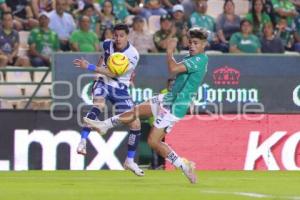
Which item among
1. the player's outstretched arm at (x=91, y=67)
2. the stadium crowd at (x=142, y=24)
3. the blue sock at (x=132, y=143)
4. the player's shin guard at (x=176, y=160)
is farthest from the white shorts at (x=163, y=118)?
the stadium crowd at (x=142, y=24)

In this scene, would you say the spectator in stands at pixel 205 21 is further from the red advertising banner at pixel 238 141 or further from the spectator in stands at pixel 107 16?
the red advertising banner at pixel 238 141

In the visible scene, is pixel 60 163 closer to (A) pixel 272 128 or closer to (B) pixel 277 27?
(A) pixel 272 128

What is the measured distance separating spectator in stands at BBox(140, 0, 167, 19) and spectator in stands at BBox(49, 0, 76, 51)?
70.5 inches

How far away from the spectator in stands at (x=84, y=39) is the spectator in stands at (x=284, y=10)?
185 inches

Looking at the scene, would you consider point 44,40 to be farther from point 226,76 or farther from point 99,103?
point 99,103

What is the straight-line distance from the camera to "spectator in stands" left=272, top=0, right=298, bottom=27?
79.0ft

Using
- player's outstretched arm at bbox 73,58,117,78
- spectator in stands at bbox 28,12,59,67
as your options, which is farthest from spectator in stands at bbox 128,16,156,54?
player's outstretched arm at bbox 73,58,117,78

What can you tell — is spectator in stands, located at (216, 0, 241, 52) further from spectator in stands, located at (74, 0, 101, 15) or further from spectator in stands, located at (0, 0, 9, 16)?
spectator in stands, located at (0, 0, 9, 16)

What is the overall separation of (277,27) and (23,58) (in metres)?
6.16

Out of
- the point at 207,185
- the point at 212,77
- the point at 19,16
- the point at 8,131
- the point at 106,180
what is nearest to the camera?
the point at 207,185

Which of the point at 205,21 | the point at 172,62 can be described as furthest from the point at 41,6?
the point at 172,62

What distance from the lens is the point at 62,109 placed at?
19297 millimetres

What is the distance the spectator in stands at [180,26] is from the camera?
22.2m

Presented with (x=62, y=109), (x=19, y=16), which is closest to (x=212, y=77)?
(x=62, y=109)
